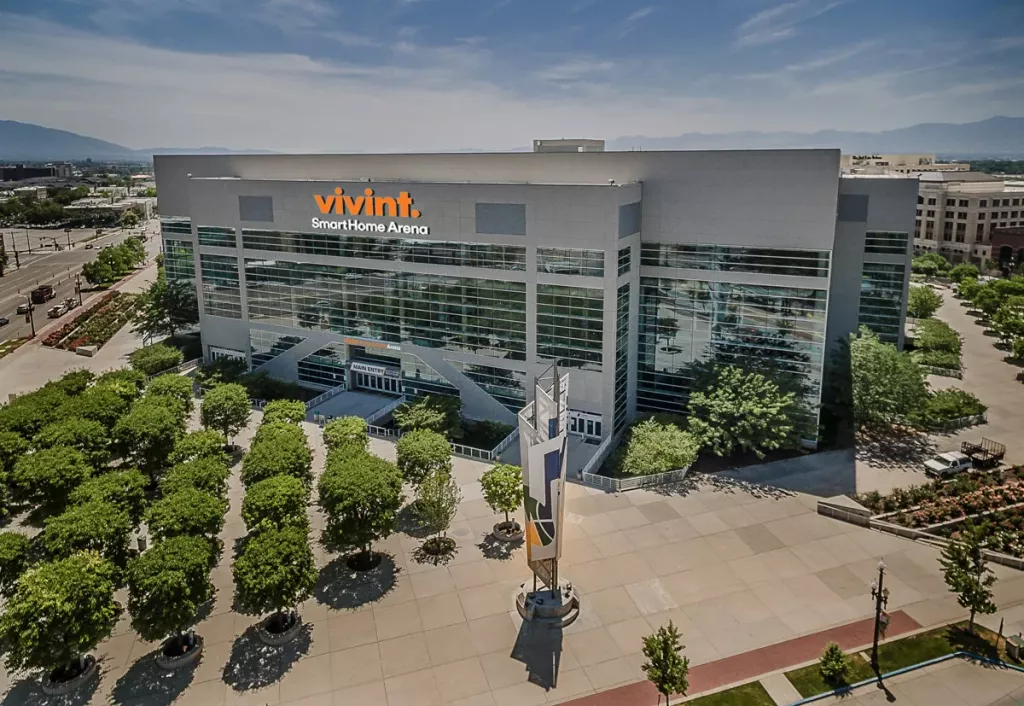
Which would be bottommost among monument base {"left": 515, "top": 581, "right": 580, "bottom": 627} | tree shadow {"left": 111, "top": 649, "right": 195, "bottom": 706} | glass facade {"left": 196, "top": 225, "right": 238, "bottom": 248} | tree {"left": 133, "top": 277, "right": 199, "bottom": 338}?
tree shadow {"left": 111, "top": 649, "right": 195, "bottom": 706}

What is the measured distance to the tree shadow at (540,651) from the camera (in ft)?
95.4

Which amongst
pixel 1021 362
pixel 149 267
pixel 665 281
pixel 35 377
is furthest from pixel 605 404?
pixel 149 267

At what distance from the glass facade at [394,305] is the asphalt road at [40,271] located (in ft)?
143

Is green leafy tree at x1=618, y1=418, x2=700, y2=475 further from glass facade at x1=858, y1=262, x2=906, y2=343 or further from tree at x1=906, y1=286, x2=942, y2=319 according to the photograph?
tree at x1=906, y1=286, x2=942, y2=319

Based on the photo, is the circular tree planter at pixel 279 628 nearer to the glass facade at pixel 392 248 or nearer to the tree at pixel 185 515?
the tree at pixel 185 515

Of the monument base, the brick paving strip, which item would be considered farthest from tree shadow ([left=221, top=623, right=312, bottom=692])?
the brick paving strip

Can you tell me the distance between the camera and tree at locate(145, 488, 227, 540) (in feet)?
107

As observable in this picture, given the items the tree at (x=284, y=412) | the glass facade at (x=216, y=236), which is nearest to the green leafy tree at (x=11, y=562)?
the tree at (x=284, y=412)

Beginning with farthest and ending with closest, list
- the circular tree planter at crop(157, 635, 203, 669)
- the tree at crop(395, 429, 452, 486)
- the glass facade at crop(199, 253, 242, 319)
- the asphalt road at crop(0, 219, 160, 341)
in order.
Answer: the asphalt road at crop(0, 219, 160, 341) < the glass facade at crop(199, 253, 242, 319) < the tree at crop(395, 429, 452, 486) < the circular tree planter at crop(157, 635, 203, 669)

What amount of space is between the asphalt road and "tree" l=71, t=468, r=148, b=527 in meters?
63.3

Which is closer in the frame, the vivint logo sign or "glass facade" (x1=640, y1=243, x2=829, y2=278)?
"glass facade" (x1=640, y1=243, x2=829, y2=278)

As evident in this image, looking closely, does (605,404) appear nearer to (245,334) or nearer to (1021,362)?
(245,334)

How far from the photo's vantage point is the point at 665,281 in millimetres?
53031

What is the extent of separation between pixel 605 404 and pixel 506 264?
42.4ft
